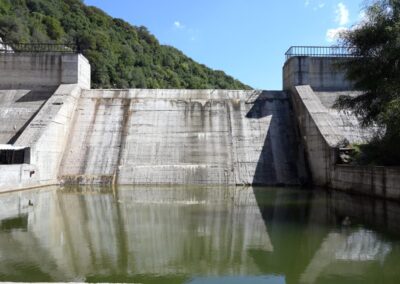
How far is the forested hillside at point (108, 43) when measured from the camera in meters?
60.5

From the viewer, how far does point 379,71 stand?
14047 millimetres

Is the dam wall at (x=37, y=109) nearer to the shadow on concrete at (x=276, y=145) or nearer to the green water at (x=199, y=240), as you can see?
the green water at (x=199, y=240)

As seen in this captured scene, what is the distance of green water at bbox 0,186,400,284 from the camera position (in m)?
6.16

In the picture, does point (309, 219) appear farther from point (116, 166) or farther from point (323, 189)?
point (116, 166)

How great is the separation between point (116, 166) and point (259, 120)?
7.61 m

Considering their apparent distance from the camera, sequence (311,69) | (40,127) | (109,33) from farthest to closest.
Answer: (109,33) → (311,69) → (40,127)

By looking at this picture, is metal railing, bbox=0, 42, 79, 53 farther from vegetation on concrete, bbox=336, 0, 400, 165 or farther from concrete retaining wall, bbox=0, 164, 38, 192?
vegetation on concrete, bbox=336, 0, 400, 165

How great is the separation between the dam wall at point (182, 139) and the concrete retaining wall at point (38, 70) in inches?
55.1

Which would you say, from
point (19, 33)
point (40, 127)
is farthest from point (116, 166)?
point (19, 33)

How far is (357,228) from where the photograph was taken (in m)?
9.36

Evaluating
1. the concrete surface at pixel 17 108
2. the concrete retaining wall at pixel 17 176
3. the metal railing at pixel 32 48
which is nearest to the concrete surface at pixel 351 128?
the concrete retaining wall at pixel 17 176

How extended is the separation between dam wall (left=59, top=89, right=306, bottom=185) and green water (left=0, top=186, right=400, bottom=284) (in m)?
5.55

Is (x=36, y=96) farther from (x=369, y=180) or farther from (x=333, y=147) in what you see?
(x=369, y=180)

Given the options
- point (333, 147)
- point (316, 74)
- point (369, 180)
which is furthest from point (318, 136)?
point (316, 74)
